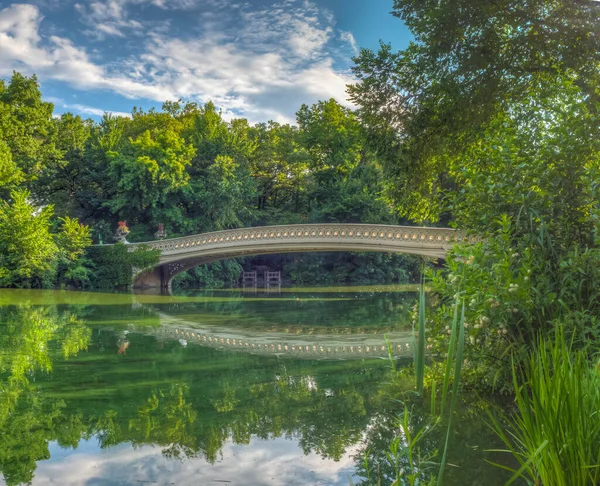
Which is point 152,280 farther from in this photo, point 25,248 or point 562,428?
point 562,428

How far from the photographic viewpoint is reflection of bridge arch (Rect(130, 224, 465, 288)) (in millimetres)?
18431

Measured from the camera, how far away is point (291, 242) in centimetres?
2083

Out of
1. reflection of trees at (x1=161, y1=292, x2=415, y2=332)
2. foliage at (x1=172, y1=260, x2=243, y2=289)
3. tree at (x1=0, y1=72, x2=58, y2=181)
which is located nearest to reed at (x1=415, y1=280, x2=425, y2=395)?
reflection of trees at (x1=161, y1=292, x2=415, y2=332)

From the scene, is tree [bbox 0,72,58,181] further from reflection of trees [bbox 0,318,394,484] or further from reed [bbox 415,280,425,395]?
reed [bbox 415,280,425,395]

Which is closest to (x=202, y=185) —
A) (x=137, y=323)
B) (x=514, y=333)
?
(x=137, y=323)

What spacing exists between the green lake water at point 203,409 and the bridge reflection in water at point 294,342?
3 centimetres

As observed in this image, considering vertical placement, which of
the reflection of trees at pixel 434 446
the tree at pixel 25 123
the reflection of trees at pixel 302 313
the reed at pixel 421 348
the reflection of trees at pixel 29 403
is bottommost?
the reflection of trees at pixel 434 446

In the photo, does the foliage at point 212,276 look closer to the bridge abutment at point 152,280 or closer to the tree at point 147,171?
the bridge abutment at point 152,280

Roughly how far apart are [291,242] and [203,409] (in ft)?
52.3

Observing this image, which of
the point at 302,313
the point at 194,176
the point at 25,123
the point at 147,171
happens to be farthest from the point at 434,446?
the point at 194,176

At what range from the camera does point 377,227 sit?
770 inches

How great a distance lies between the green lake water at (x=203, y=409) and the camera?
11.6ft

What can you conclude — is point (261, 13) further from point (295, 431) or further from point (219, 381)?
point (295, 431)

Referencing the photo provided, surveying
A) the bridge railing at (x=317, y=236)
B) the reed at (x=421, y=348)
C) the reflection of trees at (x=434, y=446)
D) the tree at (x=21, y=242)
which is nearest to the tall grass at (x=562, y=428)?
the reed at (x=421, y=348)
